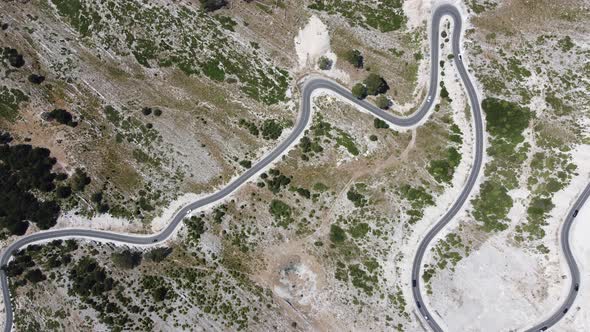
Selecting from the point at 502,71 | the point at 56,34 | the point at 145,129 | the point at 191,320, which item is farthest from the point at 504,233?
the point at 56,34

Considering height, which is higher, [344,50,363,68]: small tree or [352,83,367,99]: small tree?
[344,50,363,68]: small tree

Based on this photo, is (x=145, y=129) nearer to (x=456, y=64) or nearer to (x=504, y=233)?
(x=456, y=64)

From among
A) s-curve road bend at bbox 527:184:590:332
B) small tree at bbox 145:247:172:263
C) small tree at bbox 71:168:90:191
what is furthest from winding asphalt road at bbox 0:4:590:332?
s-curve road bend at bbox 527:184:590:332

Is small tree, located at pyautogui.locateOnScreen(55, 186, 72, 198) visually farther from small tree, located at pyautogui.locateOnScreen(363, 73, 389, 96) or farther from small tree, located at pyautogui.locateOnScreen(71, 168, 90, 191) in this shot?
small tree, located at pyautogui.locateOnScreen(363, 73, 389, 96)

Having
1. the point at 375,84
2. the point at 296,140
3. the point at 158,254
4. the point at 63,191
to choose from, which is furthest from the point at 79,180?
the point at 375,84

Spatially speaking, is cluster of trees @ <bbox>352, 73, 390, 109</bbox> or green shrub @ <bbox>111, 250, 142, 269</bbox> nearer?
green shrub @ <bbox>111, 250, 142, 269</bbox>

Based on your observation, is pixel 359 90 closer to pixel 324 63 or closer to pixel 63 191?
pixel 324 63

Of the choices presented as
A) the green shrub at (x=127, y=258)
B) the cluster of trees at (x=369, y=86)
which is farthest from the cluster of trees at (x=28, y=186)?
the cluster of trees at (x=369, y=86)
